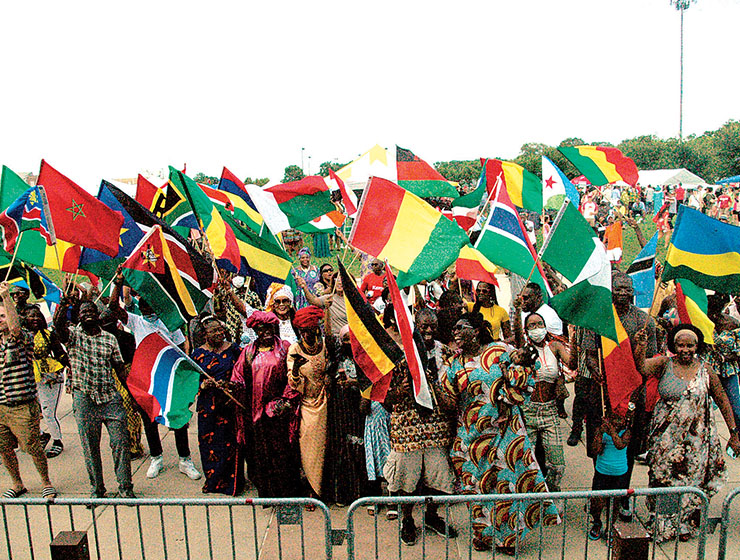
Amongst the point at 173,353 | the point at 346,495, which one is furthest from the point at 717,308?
the point at 173,353

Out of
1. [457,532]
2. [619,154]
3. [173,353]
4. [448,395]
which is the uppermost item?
[619,154]

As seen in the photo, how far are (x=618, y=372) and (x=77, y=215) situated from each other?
4445 millimetres

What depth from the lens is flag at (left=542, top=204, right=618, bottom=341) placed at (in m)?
3.92

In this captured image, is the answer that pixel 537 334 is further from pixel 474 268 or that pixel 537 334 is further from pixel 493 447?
pixel 474 268

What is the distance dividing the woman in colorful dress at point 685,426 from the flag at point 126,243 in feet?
12.3

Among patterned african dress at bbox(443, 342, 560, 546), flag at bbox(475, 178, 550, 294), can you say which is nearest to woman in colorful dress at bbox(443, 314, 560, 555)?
patterned african dress at bbox(443, 342, 560, 546)

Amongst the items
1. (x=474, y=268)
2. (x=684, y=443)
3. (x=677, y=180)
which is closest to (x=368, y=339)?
(x=474, y=268)

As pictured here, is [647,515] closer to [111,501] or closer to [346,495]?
[346,495]

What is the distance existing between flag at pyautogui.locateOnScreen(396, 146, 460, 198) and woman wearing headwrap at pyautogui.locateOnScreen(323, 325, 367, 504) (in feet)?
10.1

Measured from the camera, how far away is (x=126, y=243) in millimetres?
5582

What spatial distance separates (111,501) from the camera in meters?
3.21

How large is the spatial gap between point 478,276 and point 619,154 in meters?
3.62

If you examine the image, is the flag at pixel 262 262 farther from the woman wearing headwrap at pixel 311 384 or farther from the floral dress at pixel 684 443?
the floral dress at pixel 684 443

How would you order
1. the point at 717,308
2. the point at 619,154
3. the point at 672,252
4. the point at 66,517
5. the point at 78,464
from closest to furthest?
the point at 672,252 → the point at 66,517 → the point at 717,308 → the point at 78,464 → the point at 619,154
